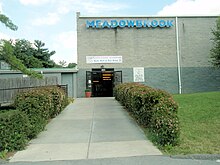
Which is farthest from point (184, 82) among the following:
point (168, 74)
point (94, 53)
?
point (94, 53)

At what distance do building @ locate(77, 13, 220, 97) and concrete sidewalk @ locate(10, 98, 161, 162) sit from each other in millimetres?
17672

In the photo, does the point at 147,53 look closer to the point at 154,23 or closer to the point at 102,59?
the point at 154,23

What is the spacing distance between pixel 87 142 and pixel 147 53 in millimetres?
21922

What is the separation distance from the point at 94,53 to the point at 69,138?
20411 mm

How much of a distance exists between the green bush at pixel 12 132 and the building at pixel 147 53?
20.9 m

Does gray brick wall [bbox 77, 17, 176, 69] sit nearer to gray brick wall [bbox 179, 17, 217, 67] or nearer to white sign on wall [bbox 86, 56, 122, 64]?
white sign on wall [bbox 86, 56, 122, 64]

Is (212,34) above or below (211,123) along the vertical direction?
above

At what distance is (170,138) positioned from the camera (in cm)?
673

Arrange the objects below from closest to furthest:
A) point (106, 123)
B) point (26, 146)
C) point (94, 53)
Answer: point (26, 146), point (106, 123), point (94, 53)

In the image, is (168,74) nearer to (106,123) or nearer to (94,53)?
(94,53)

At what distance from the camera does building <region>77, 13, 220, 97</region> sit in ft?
91.7

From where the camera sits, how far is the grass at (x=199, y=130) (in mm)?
6371

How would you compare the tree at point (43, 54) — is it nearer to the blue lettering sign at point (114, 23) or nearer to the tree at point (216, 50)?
the blue lettering sign at point (114, 23)

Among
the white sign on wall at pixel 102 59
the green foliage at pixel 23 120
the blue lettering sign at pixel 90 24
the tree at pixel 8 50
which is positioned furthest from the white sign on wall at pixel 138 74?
the tree at pixel 8 50
